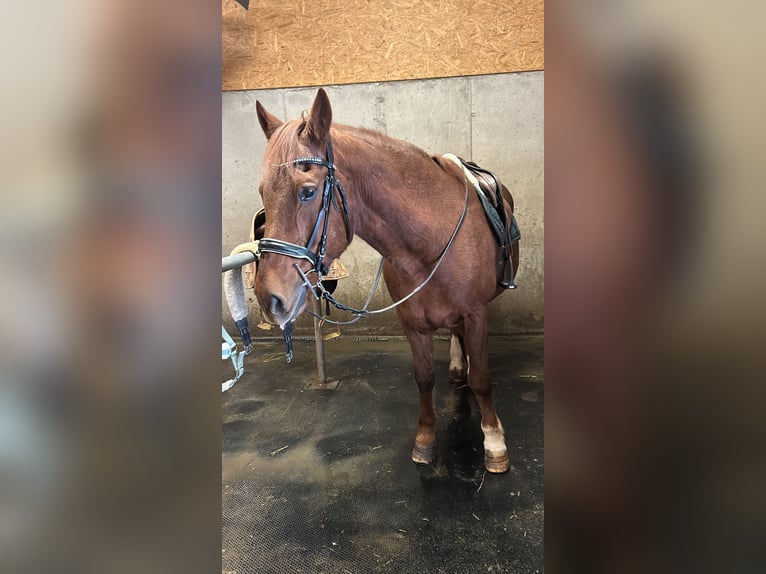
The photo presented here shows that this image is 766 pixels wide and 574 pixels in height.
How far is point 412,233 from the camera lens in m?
1.64

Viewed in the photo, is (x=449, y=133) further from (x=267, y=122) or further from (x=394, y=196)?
(x=267, y=122)

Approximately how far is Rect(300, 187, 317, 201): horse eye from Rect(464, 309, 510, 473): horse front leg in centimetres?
95

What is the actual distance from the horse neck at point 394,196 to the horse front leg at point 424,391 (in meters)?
0.45

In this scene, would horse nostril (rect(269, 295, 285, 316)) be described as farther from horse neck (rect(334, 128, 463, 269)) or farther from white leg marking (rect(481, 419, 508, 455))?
white leg marking (rect(481, 419, 508, 455))

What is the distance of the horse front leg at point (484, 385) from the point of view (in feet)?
6.08

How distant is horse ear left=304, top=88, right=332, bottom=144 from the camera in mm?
1280

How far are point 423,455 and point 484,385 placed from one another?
19.1 inches

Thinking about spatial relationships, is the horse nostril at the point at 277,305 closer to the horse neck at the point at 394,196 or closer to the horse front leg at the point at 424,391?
the horse neck at the point at 394,196

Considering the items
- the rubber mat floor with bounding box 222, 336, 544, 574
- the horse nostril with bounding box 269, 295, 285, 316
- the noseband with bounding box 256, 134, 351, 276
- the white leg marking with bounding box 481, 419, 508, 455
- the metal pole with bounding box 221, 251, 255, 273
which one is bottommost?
the rubber mat floor with bounding box 222, 336, 544, 574

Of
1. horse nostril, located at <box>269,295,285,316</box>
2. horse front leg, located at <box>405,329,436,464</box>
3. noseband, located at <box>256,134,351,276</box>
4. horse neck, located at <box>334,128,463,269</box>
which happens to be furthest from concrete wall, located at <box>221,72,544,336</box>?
horse nostril, located at <box>269,295,285,316</box>

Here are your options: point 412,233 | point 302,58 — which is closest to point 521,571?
point 412,233
